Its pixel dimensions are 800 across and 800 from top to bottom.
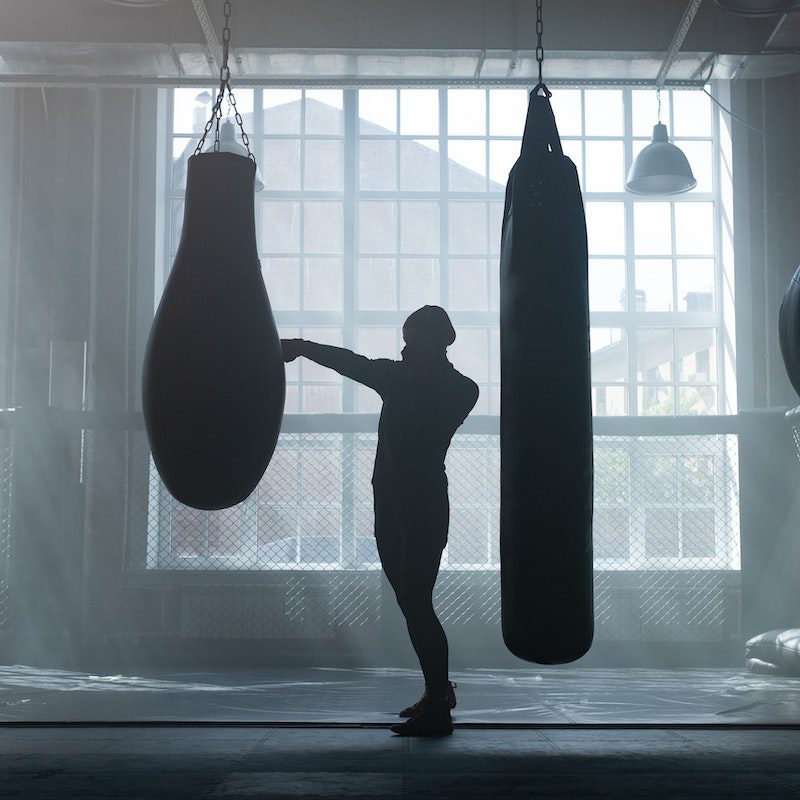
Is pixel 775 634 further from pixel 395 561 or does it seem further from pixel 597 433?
pixel 395 561

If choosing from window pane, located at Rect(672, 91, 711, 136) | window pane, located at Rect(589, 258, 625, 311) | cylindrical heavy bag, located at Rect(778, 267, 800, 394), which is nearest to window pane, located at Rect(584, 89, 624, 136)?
window pane, located at Rect(672, 91, 711, 136)

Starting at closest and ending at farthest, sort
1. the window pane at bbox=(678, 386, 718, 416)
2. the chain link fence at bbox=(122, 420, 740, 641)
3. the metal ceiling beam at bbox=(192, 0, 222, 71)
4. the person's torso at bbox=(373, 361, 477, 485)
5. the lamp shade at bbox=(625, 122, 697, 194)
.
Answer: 1. the person's torso at bbox=(373, 361, 477, 485)
2. the metal ceiling beam at bbox=(192, 0, 222, 71)
3. the lamp shade at bbox=(625, 122, 697, 194)
4. the chain link fence at bbox=(122, 420, 740, 641)
5. the window pane at bbox=(678, 386, 718, 416)

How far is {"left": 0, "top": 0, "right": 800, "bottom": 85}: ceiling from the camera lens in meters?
4.70

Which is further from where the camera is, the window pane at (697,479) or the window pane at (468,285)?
the window pane at (468,285)

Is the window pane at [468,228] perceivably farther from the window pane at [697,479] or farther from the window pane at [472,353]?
the window pane at [697,479]

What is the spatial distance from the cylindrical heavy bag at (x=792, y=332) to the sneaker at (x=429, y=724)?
1.28m

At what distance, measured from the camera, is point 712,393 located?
A: 6711 millimetres

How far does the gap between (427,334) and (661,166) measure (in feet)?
11.2

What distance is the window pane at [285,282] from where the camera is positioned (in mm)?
6770

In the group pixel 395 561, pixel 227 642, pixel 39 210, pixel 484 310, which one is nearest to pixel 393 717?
pixel 395 561

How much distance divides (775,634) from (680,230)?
3.12 m

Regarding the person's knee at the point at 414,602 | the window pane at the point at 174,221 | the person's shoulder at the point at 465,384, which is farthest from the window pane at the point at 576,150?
the person's knee at the point at 414,602

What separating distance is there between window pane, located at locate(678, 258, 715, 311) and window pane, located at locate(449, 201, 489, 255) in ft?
4.48

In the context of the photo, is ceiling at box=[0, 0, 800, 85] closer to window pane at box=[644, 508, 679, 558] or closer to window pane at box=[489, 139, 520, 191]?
window pane at box=[489, 139, 520, 191]
